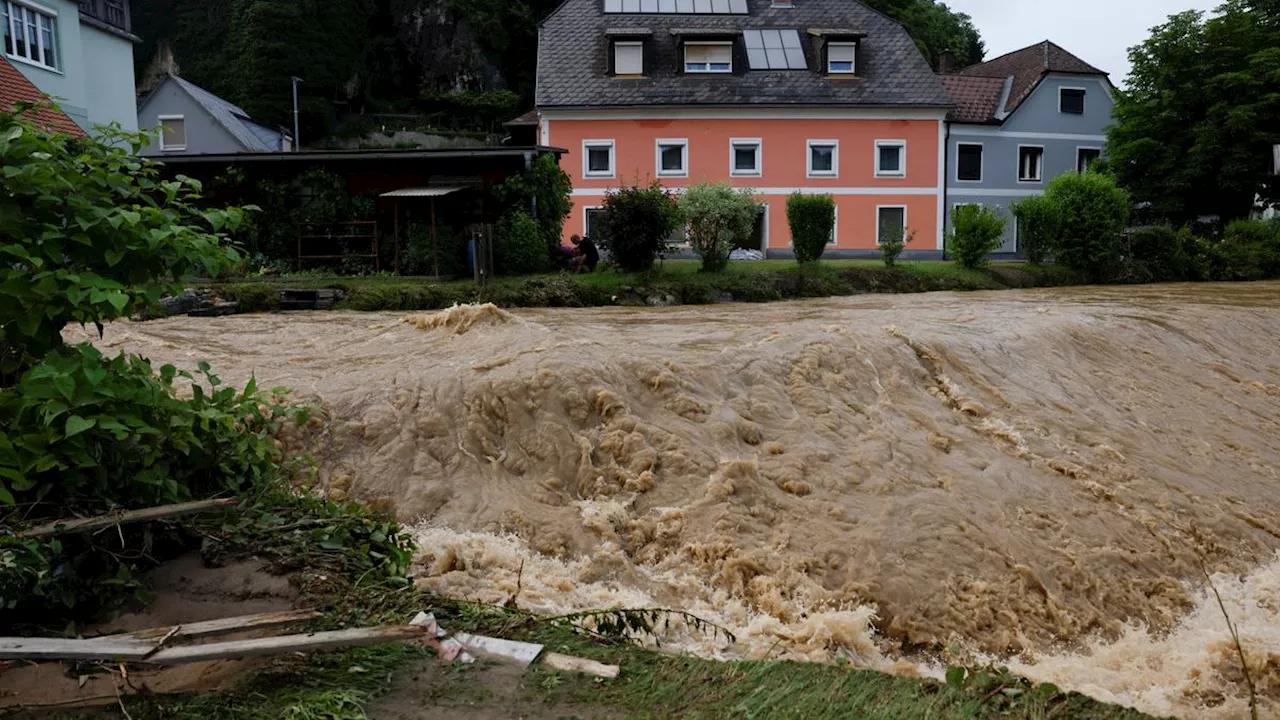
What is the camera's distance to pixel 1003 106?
44.7 m

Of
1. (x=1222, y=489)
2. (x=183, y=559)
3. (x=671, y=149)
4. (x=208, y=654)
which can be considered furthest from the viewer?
(x=671, y=149)

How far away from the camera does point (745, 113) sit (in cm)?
4003

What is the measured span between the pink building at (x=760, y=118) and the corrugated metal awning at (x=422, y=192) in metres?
12.6

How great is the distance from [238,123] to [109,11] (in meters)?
14.8

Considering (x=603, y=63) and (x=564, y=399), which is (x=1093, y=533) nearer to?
(x=564, y=399)

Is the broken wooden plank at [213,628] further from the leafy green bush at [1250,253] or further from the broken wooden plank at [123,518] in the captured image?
the leafy green bush at [1250,253]

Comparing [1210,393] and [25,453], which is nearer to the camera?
[25,453]

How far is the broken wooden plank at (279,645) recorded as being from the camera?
12.0ft

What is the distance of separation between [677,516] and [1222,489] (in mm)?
5372

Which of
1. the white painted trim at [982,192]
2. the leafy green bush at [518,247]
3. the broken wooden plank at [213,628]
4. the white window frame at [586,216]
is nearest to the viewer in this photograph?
the broken wooden plank at [213,628]

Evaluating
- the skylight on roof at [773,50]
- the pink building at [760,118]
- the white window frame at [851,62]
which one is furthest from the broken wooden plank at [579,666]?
the white window frame at [851,62]

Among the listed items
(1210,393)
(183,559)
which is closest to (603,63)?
(1210,393)

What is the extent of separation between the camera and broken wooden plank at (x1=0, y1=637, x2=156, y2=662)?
3.61 meters

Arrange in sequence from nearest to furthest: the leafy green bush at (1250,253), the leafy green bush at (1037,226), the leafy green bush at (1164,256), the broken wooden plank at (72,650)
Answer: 1. the broken wooden plank at (72,650)
2. the leafy green bush at (1037,226)
3. the leafy green bush at (1164,256)
4. the leafy green bush at (1250,253)
